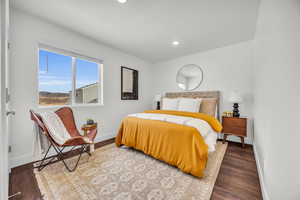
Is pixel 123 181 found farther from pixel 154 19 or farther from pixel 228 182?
pixel 154 19

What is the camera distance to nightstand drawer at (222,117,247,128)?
2633 millimetres

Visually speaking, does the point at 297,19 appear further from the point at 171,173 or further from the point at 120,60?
the point at 120,60

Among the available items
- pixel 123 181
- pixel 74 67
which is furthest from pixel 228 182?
pixel 74 67

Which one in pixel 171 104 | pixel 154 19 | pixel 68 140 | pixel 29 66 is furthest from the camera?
pixel 171 104

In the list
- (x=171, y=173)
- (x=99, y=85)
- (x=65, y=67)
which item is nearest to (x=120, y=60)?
(x=99, y=85)

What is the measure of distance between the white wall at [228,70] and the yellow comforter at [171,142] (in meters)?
1.26

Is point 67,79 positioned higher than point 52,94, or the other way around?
point 67,79

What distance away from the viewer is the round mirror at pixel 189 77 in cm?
362

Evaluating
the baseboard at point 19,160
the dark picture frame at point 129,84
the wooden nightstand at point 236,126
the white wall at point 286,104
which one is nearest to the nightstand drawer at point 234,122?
the wooden nightstand at point 236,126

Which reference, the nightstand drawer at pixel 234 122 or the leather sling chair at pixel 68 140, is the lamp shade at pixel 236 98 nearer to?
the nightstand drawer at pixel 234 122

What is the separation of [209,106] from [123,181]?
257 centimetres

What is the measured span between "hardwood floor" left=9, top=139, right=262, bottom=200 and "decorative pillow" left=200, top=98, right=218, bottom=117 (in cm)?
116

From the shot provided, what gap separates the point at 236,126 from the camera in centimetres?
271

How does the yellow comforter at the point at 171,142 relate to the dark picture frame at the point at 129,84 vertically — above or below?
below
